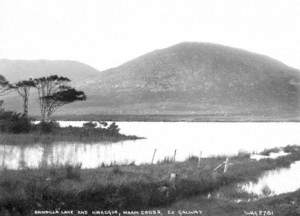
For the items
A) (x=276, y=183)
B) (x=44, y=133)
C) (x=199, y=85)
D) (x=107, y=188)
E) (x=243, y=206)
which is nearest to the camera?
(x=107, y=188)

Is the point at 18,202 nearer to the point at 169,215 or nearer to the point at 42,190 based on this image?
the point at 42,190

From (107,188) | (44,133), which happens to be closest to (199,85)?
(44,133)

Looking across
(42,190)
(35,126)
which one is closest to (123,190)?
(42,190)

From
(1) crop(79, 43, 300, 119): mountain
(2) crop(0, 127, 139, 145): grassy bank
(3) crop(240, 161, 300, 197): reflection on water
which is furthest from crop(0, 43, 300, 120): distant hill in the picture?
(3) crop(240, 161, 300, 197): reflection on water

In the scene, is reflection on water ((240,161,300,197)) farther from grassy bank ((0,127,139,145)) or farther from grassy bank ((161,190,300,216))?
grassy bank ((0,127,139,145))

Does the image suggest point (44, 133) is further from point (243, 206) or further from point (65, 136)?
point (243, 206)

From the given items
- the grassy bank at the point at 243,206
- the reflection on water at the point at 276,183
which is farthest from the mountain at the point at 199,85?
the grassy bank at the point at 243,206
